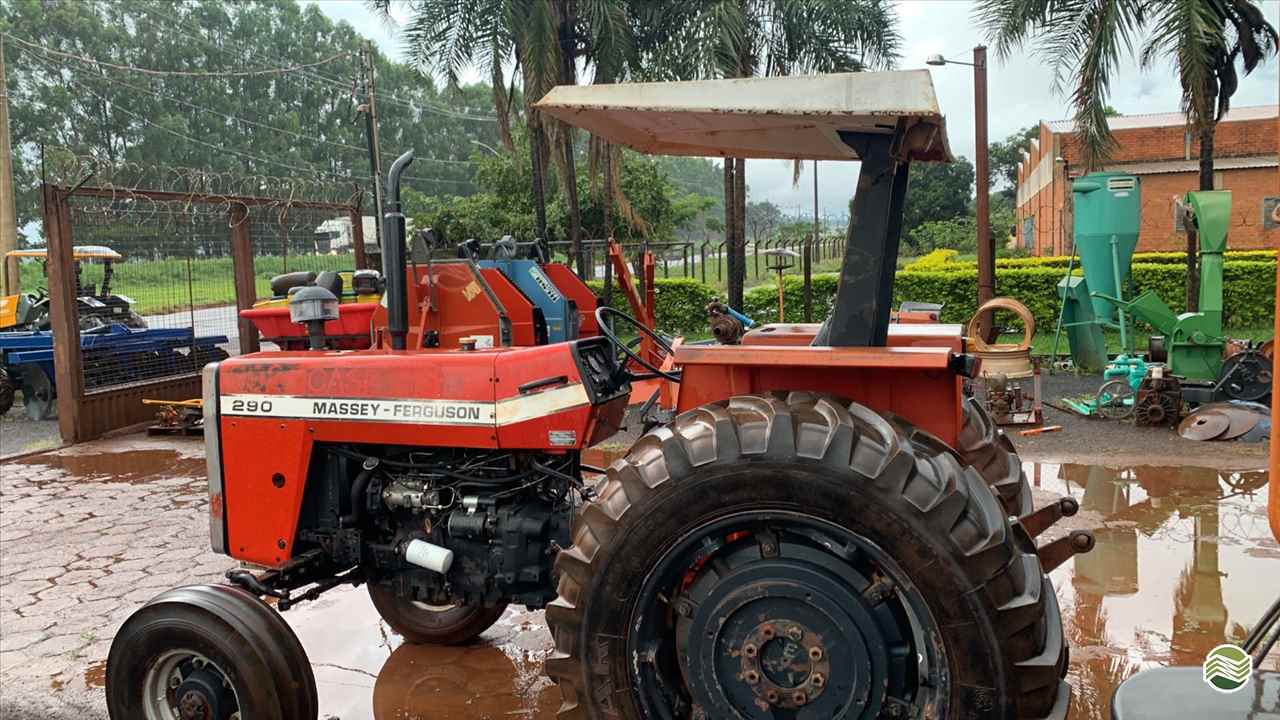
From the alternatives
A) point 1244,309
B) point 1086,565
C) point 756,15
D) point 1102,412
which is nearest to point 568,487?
point 1086,565

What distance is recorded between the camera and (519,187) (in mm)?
22625

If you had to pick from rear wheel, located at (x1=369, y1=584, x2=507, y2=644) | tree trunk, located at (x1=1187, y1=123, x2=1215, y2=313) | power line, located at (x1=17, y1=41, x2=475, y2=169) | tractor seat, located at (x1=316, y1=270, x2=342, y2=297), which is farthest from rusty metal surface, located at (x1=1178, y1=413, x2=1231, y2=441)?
power line, located at (x1=17, y1=41, x2=475, y2=169)

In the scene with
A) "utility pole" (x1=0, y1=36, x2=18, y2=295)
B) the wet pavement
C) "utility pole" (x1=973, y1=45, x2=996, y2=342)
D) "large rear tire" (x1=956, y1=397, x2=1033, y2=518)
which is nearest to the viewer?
"large rear tire" (x1=956, y1=397, x2=1033, y2=518)

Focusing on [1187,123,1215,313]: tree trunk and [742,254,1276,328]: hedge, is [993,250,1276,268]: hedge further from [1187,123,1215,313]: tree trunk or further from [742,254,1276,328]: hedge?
[1187,123,1215,313]: tree trunk

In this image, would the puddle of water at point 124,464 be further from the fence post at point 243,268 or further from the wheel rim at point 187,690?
the wheel rim at point 187,690

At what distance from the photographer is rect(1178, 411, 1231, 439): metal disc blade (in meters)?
8.65

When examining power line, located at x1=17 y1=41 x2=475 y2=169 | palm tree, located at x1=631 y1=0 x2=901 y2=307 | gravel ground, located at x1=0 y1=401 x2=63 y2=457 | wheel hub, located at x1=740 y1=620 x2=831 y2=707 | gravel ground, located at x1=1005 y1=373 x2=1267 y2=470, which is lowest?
gravel ground, located at x1=0 y1=401 x2=63 y2=457

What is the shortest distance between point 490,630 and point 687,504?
2.63 meters

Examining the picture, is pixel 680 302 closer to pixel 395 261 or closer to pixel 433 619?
pixel 433 619

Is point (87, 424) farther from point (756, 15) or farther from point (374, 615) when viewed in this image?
point (756, 15)

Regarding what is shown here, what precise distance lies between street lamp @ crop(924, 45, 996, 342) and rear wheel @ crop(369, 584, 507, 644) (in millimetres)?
8435

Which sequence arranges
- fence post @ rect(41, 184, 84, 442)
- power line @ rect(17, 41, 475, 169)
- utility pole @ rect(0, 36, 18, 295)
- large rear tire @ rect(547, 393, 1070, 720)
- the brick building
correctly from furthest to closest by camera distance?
1. power line @ rect(17, 41, 475, 169)
2. the brick building
3. utility pole @ rect(0, 36, 18, 295)
4. fence post @ rect(41, 184, 84, 442)
5. large rear tire @ rect(547, 393, 1070, 720)

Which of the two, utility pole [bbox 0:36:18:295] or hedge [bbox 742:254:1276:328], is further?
utility pole [bbox 0:36:18:295]

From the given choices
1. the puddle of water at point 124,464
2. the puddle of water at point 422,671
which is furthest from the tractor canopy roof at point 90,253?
the puddle of water at point 422,671
